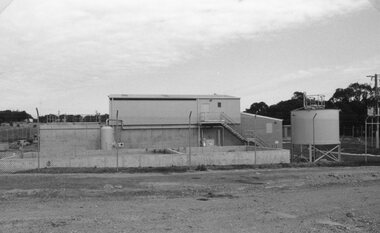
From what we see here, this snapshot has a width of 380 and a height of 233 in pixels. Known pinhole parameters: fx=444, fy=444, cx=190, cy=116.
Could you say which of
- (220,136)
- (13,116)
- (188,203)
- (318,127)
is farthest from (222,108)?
(13,116)

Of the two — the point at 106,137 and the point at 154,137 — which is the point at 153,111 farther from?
the point at 106,137

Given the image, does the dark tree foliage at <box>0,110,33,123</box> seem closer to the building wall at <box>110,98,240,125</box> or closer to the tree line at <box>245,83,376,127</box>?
the tree line at <box>245,83,376,127</box>

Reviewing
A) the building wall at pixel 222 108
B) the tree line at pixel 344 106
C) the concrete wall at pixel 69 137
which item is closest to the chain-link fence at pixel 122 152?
the concrete wall at pixel 69 137

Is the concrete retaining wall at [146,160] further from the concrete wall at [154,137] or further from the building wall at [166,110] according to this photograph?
the building wall at [166,110]

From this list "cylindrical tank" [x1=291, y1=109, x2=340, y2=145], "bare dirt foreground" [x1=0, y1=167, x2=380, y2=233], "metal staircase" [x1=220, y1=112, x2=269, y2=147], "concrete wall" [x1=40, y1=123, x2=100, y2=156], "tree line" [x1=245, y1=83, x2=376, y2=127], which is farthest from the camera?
"tree line" [x1=245, y1=83, x2=376, y2=127]

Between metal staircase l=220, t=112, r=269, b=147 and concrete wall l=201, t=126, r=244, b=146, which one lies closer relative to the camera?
metal staircase l=220, t=112, r=269, b=147

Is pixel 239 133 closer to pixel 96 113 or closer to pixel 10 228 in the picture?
pixel 96 113

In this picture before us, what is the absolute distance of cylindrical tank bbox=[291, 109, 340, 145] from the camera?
106 ft

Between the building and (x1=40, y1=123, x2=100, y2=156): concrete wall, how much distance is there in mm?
2297

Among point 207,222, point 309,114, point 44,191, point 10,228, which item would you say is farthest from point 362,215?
point 309,114

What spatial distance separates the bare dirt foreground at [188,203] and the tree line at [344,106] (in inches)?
2786

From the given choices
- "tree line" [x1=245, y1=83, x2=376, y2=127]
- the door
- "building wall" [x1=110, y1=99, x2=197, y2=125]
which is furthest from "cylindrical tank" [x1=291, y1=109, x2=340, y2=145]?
"tree line" [x1=245, y1=83, x2=376, y2=127]

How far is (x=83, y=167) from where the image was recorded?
82.3ft

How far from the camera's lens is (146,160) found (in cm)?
2633
